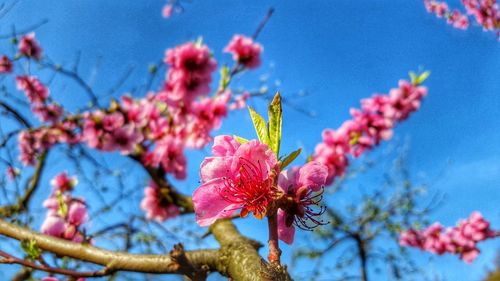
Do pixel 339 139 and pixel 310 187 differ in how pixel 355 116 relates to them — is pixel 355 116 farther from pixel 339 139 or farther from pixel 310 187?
pixel 310 187

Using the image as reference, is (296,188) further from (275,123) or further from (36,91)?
(36,91)

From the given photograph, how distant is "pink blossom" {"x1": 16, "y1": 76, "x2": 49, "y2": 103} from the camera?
414 cm

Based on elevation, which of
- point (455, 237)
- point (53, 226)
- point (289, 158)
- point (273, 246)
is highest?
point (455, 237)

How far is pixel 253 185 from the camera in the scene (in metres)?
0.60

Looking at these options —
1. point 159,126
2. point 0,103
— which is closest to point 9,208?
point 0,103

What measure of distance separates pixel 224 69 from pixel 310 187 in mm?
2335

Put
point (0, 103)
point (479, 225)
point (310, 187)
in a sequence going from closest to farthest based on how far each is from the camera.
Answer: point (310, 187)
point (0, 103)
point (479, 225)

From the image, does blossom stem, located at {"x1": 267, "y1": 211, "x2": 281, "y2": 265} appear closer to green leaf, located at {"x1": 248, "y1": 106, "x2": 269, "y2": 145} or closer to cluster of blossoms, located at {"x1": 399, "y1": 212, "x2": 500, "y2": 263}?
green leaf, located at {"x1": 248, "y1": 106, "x2": 269, "y2": 145}

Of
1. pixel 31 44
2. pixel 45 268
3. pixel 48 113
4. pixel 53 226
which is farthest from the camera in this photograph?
pixel 31 44

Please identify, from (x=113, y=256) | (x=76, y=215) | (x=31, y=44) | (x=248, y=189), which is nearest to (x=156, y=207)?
(x=76, y=215)

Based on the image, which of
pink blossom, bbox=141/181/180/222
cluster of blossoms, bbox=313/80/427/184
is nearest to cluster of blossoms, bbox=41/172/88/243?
pink blossom, bbox=141/181/180/222

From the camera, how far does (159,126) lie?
340 cm

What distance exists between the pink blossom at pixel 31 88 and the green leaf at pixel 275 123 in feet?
13.7

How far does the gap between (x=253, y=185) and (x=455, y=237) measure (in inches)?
184
